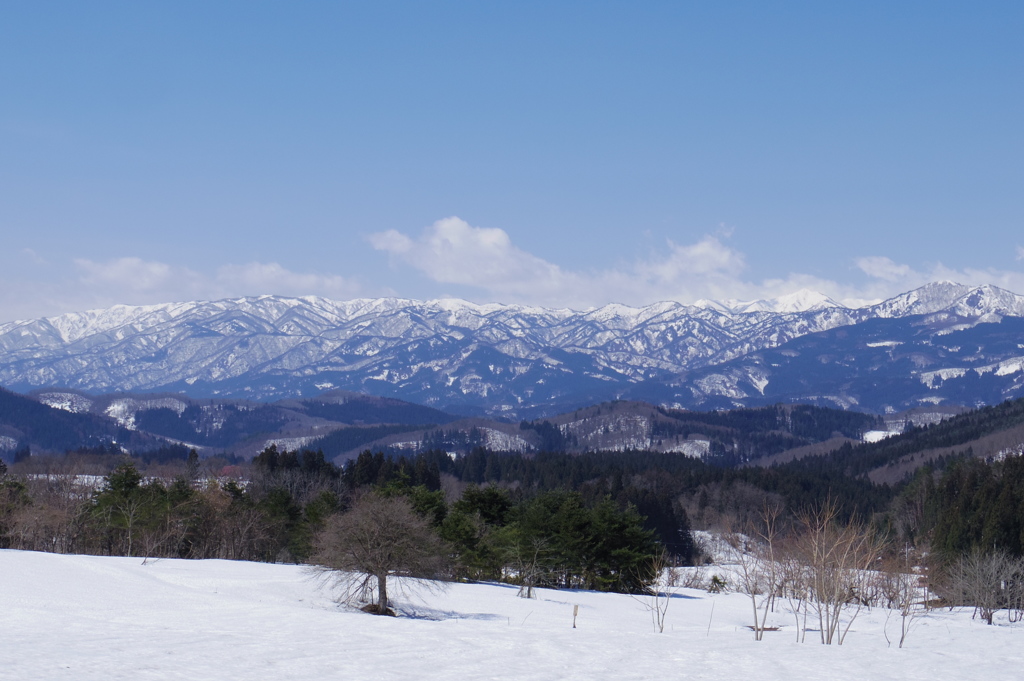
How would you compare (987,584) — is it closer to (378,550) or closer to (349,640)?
(378,550)

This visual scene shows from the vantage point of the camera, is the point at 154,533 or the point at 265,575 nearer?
the point at 265,575

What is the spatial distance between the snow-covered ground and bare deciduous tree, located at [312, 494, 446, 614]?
254 cm

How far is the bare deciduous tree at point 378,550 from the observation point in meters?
59.6

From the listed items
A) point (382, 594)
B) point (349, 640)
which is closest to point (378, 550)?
point (382, 594)

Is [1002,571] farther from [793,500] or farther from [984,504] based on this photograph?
[793,500]

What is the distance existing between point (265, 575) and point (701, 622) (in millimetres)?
36187

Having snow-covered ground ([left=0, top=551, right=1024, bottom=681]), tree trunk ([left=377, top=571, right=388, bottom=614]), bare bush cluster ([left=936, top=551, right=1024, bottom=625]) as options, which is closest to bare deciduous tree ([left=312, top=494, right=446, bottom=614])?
tree trunk ([left=377, top=571, right=388, bottom=614])

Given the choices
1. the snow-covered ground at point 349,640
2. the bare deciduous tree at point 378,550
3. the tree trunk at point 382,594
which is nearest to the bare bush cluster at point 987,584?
the snow-covered ground at point 349,640

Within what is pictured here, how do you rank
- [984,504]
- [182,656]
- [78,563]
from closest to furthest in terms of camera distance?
[182,656], [78,563], [984,504]

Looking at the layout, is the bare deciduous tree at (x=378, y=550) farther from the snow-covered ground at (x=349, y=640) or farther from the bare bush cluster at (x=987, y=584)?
the bare bush cluster at (x=987, y=584)

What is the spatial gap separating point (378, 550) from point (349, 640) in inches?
754

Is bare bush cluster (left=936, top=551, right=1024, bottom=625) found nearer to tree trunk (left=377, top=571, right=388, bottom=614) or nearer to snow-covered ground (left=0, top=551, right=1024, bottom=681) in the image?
snow-covered ground (left=0, top=551, right=1024, bottom=681)

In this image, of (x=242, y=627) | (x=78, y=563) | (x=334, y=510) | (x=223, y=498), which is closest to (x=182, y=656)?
(x=242, y=627)

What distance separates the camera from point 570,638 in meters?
43.8
